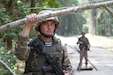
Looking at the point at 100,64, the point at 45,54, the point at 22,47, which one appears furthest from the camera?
the point at 100,64

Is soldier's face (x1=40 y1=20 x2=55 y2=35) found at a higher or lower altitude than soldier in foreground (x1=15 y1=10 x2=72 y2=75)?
higher

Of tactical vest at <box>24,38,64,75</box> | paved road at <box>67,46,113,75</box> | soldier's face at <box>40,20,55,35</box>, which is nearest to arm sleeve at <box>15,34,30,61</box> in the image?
tactical vest at <box>24,38,64,75</box>

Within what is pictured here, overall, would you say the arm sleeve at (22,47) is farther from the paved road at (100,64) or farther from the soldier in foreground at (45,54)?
the paved road at (100,64)

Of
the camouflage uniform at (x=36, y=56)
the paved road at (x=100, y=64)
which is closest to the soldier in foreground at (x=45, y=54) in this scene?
the camouflage uniform at (x=36, y=56)

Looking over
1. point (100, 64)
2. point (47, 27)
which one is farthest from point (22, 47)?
point (100, 64)

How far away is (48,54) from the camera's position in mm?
3432

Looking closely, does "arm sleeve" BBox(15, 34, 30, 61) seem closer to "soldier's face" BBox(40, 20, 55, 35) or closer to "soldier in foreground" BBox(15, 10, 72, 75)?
"soldier in foreground" BBox(15, 10, 72, 75)

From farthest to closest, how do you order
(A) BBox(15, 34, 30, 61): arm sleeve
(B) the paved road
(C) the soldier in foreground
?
(B) the paved road < (C) the soldier in foreground < (A) BBox(15, 34, 30, 61): arm sleeve

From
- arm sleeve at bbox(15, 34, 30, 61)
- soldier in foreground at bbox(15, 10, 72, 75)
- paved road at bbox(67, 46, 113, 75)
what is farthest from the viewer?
paved road at bbox(67, 46, 113, 75)

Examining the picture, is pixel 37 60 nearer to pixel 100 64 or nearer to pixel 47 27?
pixel 47 27

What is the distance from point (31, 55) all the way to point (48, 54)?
0.17 m

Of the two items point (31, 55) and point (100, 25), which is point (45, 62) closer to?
point (31, 55)

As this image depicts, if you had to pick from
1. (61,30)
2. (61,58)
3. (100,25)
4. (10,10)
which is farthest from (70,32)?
(61,58)

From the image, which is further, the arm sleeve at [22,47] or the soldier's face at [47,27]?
the soldier's face at [47,27]
